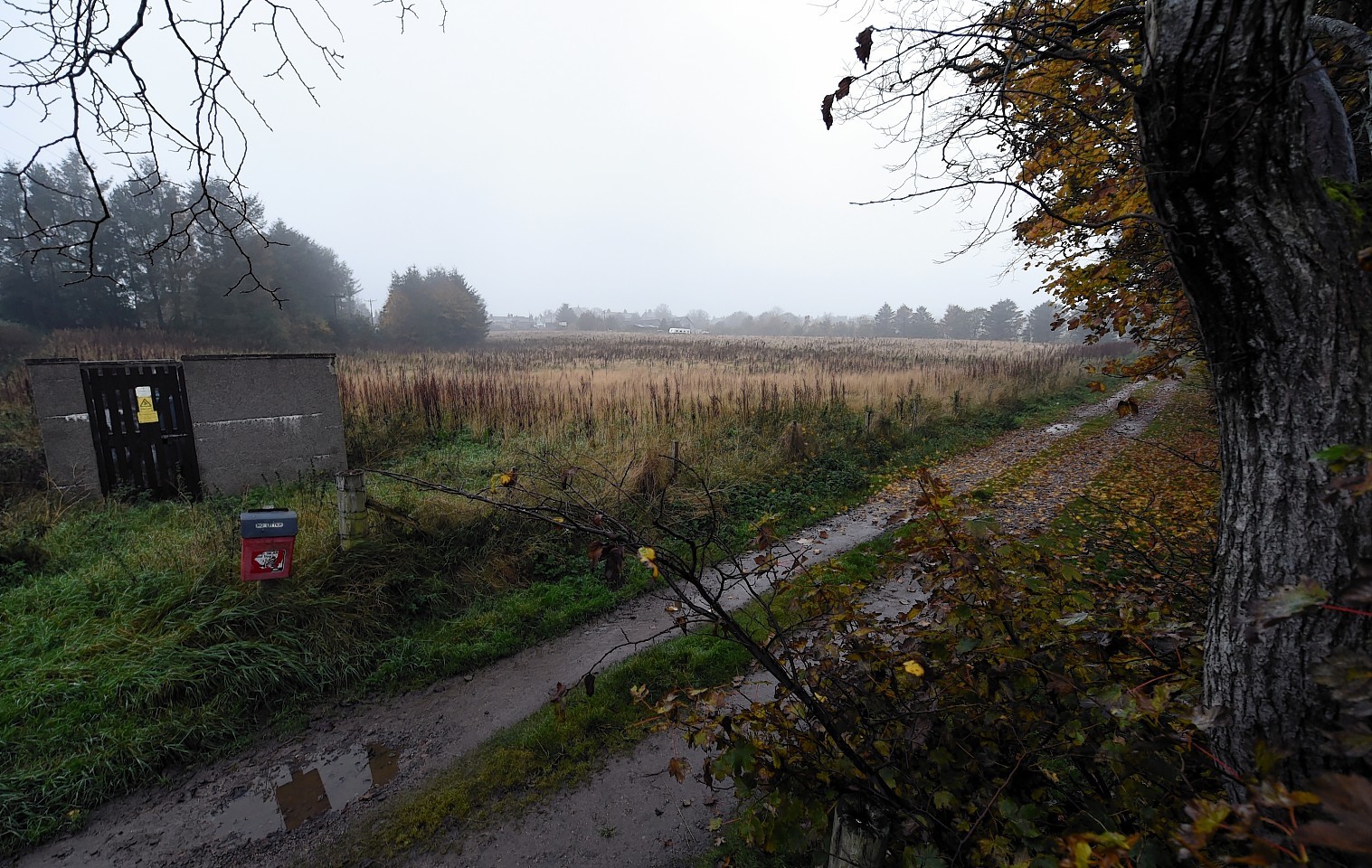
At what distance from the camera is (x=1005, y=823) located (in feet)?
6.16

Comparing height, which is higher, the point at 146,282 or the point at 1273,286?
the point at 146,282

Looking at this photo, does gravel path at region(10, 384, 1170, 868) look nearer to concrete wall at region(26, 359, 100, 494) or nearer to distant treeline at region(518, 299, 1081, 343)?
concrete wall at region(26, 359, 100, 494)

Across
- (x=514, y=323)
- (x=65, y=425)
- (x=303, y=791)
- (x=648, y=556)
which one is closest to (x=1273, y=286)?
(x=648, y=556)

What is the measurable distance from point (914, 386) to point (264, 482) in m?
15.3

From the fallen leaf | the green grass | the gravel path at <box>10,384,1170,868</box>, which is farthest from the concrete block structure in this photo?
the fallen leaf

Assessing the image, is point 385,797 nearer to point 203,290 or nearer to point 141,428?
point 141,428

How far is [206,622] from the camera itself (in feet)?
13.6

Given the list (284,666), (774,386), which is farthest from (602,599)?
(774,386)

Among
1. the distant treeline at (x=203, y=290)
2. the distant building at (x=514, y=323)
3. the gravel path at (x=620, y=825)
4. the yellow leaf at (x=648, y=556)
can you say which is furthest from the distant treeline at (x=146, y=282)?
the distant building at (x=514, y=323)

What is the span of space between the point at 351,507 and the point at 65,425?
14.3ft

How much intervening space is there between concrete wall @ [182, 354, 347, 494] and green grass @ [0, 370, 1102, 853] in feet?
2.07

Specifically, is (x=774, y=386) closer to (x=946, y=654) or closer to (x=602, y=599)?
(x=602, y=599)

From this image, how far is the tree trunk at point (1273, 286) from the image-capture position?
124cm

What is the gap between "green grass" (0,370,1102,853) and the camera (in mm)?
3365
